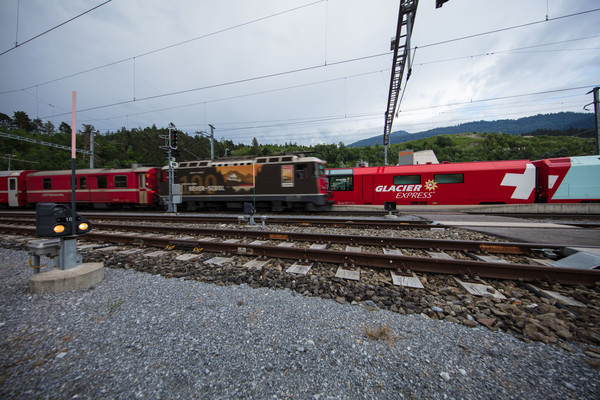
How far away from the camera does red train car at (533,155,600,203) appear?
12492 millimetres

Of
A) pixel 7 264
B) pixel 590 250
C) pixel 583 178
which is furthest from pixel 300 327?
pixel 583 178

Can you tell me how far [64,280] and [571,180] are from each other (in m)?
20.6

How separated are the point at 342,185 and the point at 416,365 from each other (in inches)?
573

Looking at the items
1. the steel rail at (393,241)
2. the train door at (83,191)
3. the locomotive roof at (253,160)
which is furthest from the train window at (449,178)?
the train door at (83,191)

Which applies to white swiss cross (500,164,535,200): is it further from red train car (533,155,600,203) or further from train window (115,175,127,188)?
train window (115,175,127,188)

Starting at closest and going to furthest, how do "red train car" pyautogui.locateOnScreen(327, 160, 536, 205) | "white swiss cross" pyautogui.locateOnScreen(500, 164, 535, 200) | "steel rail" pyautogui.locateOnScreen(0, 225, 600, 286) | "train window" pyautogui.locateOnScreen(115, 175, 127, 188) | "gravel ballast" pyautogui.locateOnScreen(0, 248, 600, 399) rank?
"gravel ballast" pyautogui.locateOnScreen(0, 248, 600, 399) < "steel rail" pyautogui.locateOnScreen(0, 225, 600, 286) < "white swiss cross" pyautogui.locateOnScreen(500, 164, 535, 200) < "red train car" pyautogui.locateOnScreen(327, 160, 536, 205) < "train window" pyautogui.locateOnScreen(115, 175, 127, 188)

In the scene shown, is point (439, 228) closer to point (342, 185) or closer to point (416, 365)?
point (416, 365)

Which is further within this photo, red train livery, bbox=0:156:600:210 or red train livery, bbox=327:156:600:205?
red train livery, bbox=327:156:600:205

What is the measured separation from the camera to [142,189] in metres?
15.4

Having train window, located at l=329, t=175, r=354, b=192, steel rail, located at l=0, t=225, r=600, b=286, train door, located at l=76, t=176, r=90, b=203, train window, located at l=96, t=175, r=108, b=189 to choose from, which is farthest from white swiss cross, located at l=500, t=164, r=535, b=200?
train door, located at l=76, t=176, r=90, b=203

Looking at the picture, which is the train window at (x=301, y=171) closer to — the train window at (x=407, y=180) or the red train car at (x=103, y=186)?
the train window at (x=407, y=180)

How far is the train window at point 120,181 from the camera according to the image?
1523 centimetres

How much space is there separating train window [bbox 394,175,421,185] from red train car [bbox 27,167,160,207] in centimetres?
1591

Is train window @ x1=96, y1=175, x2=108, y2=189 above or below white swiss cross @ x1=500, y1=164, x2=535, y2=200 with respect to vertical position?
above
